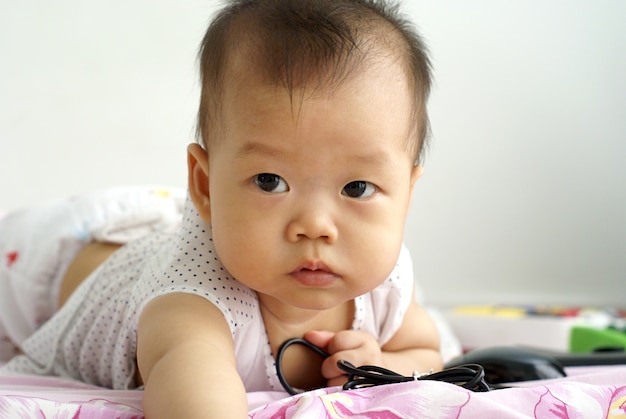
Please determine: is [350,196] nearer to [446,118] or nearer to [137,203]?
[137,203]

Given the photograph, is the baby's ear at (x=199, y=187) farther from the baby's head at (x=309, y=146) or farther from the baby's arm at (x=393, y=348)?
the baby's arm at (x=393, y=348)

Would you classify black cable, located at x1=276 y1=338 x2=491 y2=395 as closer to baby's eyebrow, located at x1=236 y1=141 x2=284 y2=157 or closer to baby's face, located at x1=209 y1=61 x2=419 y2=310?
baby's face, located at x1=209 y1=61 x2=419 y2=310

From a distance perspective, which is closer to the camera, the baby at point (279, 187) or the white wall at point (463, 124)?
the baby at point (279, 187)

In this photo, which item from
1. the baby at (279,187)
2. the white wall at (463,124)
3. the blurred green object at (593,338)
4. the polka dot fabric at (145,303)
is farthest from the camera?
the white wall at (463,124)

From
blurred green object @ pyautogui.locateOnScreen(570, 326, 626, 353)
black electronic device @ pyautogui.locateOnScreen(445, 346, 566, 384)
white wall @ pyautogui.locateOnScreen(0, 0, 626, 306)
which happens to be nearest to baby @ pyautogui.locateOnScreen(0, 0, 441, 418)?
black electronic device @ pyautogui.locateOnScreen(445, 346, 566, 384)

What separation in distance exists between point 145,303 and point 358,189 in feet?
0.86

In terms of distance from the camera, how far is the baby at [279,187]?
2.37ft

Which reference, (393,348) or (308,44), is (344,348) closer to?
(393,348)

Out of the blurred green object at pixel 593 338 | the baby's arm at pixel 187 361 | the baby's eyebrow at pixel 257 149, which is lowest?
the blurred green object at pixel 593 338

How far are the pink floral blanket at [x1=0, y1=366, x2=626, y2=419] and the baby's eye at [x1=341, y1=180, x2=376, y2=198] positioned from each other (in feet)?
0.59

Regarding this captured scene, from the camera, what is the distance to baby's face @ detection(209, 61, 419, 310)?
72 centimetres

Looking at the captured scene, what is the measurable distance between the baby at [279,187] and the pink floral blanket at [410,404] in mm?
49

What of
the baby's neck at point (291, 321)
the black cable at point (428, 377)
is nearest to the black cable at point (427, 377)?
the black cable at point (428, 377)

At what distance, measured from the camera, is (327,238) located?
74 centimetres
